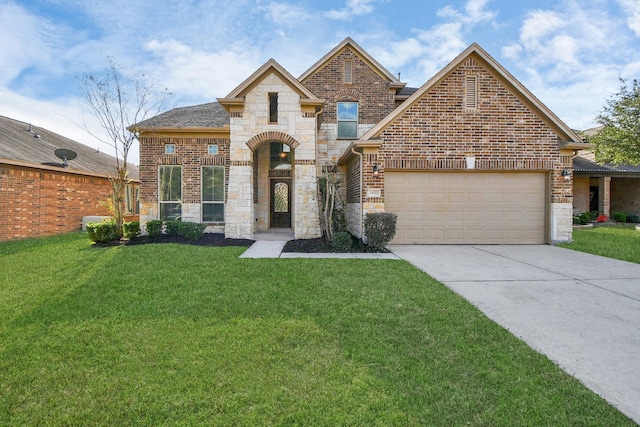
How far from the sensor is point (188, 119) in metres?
12.7

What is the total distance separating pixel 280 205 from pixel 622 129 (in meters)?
17.9

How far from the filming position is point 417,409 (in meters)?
2.20

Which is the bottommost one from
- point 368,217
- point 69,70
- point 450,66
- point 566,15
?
point 368,217

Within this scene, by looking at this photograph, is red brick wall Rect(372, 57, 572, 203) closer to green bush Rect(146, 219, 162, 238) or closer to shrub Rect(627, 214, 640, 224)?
Result: green bush Rect(146, 219, 162, 238)

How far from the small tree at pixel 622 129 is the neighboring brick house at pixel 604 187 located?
1067mm

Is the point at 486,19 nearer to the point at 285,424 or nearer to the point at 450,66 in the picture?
the point at 450,66

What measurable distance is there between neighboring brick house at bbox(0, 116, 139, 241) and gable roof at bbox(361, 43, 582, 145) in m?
12.9

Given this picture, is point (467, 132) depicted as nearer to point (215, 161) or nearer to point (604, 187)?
point (215, 161)

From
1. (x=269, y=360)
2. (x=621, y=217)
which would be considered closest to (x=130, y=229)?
(x=269, y=360)

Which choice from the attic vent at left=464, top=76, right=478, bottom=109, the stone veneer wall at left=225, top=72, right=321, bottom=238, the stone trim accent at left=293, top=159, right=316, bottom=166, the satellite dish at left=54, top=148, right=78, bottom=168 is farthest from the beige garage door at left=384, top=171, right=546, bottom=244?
the satellite dish at left=54, top=148, right=78, bottom=168

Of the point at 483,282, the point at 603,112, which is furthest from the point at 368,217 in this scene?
the point at 603,112

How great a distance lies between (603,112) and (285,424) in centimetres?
2288

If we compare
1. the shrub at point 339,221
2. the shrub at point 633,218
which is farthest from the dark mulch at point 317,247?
the shrub at point 633,218

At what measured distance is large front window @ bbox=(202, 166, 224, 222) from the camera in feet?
39.9
